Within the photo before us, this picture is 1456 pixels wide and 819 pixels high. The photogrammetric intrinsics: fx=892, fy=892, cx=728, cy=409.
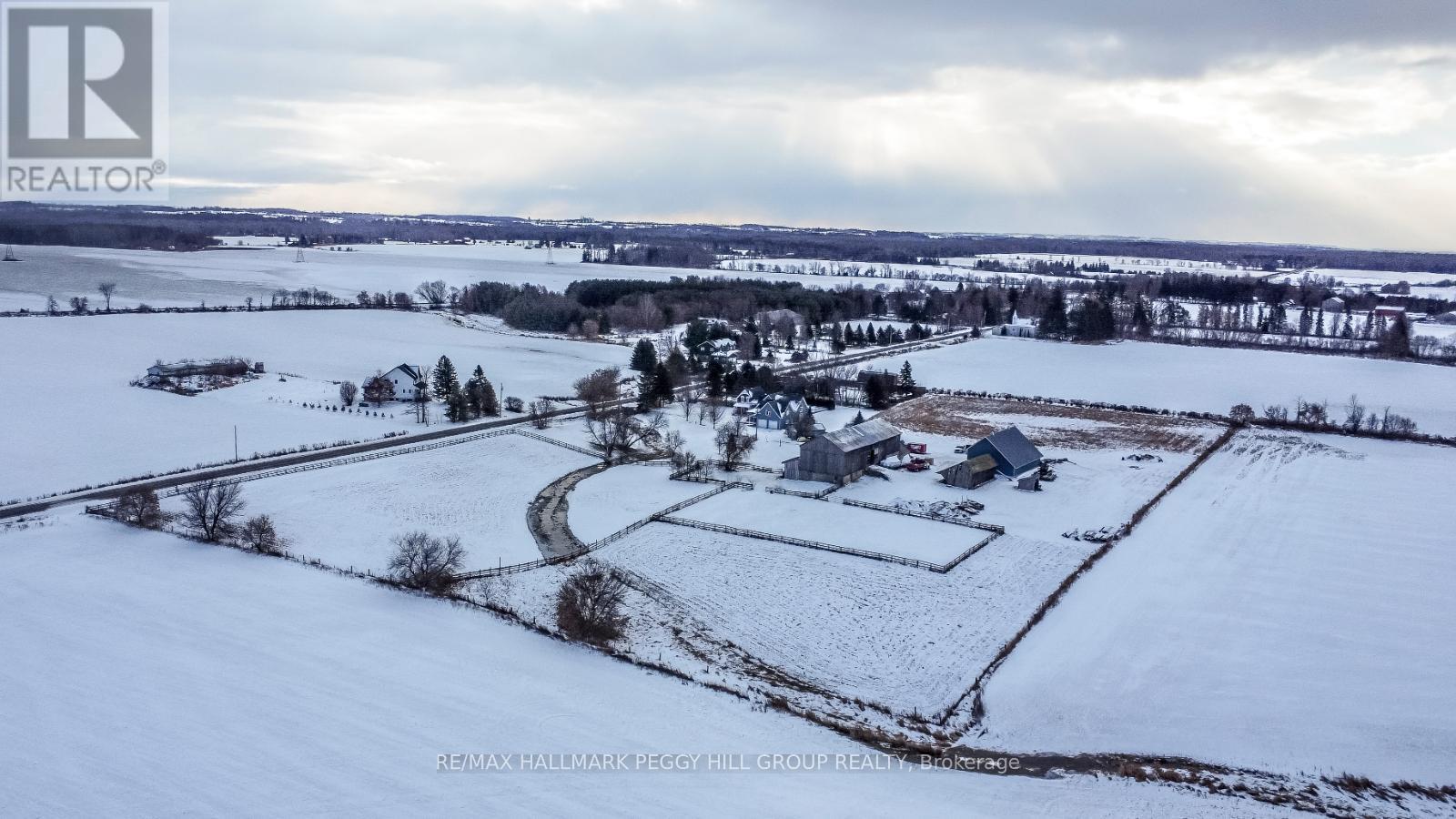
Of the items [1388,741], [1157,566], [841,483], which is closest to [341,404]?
[841,483]

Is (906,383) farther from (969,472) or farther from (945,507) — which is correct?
(945,507)

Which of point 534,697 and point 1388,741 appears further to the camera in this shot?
point 534,697

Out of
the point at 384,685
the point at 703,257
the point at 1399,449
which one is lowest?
the point at 384,685

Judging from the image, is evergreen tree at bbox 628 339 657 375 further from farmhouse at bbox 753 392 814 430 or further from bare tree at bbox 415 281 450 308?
bare tree at bbox 415 281 450 308

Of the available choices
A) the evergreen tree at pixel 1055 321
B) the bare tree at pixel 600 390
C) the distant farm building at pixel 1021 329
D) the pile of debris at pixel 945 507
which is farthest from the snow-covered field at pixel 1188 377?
the pile of debris at pixel 945 507

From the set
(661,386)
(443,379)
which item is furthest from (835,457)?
(443,379)

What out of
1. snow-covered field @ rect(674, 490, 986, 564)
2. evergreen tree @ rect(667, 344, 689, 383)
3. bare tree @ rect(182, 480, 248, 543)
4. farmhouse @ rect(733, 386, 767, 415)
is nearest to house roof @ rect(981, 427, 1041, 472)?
snow-covered field @ rect(674, 490, 986, 564)

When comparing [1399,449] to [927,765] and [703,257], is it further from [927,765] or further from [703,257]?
[703,257]
